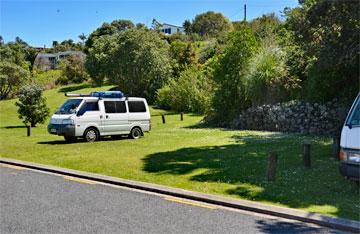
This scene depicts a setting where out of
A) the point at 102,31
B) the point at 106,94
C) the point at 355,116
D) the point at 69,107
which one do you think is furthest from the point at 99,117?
the point at 102,31

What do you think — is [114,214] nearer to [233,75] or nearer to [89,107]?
[89,107]

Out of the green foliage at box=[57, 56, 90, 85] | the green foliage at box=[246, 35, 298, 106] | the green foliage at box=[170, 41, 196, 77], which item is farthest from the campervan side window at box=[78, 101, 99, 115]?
the green foliage at box=[57, 56, 90, 85]

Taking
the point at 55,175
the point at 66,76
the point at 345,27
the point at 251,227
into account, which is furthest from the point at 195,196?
the point at 66,76

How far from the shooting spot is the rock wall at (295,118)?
19.6m

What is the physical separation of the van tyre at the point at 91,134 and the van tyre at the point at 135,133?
5.22 feet

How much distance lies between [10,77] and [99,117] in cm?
3597

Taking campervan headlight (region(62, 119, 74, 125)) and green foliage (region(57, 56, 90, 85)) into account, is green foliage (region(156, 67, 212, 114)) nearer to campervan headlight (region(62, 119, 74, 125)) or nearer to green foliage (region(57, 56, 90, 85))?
campervan headlight (region(62, 119, 74, 125))

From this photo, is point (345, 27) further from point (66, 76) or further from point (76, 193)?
point (66, 76)

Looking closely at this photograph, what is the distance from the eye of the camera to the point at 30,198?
8.36 metres

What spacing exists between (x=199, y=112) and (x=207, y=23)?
63593 mm

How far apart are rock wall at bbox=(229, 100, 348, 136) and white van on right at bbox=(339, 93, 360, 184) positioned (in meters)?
10.8

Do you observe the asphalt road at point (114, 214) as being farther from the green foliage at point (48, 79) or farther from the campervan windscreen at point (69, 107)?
the green foliage at point (48, 79)

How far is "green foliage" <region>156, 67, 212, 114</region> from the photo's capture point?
35469 millimetres

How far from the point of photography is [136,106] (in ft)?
65.0
